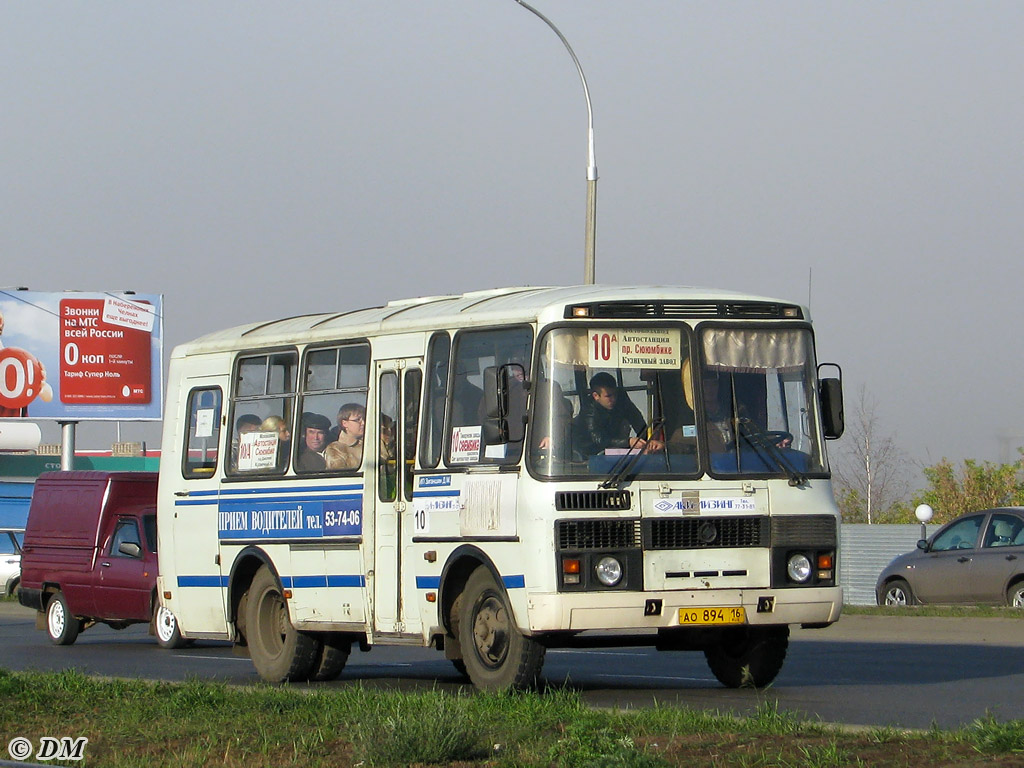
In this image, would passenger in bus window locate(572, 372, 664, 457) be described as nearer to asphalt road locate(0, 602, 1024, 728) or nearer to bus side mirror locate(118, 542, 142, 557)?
asphalt road locate(0, 602, 1024, 728)

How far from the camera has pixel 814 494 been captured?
12.8 meters

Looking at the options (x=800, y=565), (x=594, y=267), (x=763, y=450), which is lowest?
(x=800, y=565)

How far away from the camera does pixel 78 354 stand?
165 ft

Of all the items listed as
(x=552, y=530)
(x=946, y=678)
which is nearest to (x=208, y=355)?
(x=552, y=530)

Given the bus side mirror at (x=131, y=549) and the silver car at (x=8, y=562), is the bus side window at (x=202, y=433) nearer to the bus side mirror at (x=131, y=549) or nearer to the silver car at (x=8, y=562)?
the bus side mirror at (x=131, y=549)

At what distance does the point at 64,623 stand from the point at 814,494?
1360cm

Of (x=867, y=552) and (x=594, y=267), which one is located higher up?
(x=594, y=267)

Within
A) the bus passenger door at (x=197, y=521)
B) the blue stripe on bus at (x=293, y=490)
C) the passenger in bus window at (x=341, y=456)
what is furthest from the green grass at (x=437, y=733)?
the bus passenger door at (x=197, y=521)

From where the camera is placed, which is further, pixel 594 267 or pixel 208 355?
pixel 594 267

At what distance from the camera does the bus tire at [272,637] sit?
1520 centimetres

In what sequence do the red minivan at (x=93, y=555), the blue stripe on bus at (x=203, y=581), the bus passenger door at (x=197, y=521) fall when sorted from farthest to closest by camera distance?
1. the red minivan at (x=93, y=555)
2. the bus passenger door at (x=197, y=521)
3. the blue stripe on bus at (x=203, y=581)

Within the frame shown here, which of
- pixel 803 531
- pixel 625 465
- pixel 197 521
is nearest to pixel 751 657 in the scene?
pixel 803 531

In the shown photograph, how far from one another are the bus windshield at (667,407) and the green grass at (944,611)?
10.9 m

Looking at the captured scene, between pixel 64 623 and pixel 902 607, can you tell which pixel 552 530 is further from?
pixel 902 607
